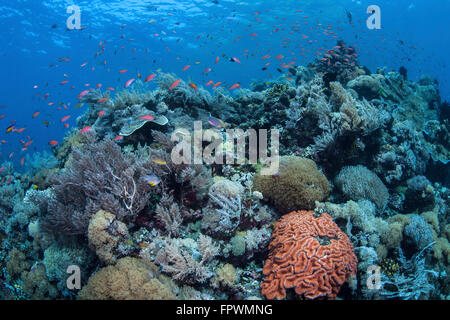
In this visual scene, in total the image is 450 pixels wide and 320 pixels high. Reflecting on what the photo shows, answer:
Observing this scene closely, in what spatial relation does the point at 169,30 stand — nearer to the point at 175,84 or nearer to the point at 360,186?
the point at 175,84

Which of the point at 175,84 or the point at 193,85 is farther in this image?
the point at 193,85

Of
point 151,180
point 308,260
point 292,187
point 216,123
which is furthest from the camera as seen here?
point 216,123

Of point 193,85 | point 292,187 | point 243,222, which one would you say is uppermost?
point 193,85

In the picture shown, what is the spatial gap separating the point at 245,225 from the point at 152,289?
189 centimetres

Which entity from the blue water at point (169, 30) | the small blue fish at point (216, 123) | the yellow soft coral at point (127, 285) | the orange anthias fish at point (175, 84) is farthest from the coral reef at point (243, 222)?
the blue water at point (169, 30)

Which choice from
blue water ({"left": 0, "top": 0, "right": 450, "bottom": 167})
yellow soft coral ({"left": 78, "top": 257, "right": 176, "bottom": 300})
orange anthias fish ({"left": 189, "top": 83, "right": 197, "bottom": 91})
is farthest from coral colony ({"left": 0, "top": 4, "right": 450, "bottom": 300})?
blue water ({"left": 0, "top": 0, "right": 450, "bottom": 167})

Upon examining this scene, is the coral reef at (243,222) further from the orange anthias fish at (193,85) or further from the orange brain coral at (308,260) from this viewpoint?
the orange anthias fish at (193,85)

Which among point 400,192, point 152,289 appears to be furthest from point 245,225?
point 400,192

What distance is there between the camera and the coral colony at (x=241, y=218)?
3.51 metres

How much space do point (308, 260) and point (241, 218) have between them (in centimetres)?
128

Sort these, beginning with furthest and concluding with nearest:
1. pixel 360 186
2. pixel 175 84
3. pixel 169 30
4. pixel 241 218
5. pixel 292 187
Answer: pixel 169 30 < pixel 175 84 < pixel 360 186 < pixel 292 187 < pixel 241 218

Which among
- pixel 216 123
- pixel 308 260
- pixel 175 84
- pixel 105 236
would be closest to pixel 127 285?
pixel 105 236

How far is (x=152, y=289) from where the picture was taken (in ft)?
10.0

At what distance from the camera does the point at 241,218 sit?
4.19 meters
